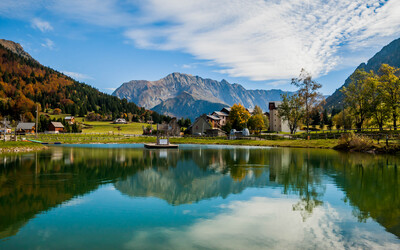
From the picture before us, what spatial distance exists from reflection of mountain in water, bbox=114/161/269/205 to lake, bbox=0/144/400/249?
2.4 inches

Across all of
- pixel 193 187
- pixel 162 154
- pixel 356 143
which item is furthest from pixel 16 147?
pixel 356 143

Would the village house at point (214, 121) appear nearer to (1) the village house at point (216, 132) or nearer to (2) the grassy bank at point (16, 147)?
(1) the village house at point (216, 132)

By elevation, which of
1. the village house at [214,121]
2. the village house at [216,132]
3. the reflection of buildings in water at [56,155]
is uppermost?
the village house at [214,121]

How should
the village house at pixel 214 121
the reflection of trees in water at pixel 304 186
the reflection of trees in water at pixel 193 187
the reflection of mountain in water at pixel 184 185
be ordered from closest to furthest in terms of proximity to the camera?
the reflection of trees in water at pixel 193 187, the reflection of trees in water at pixel 304 186, the reflection of mountain in water at pixel 184 185, the village house at pixel 214 121

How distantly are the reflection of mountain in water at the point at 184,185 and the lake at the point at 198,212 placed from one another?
6cm

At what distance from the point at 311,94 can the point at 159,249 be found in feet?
251

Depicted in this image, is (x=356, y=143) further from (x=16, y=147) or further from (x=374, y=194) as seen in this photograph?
(x=16, y=147)

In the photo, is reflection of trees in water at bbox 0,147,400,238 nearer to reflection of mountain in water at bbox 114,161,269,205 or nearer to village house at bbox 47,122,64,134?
reflection of mountain in water at bbox 114,161,269,205

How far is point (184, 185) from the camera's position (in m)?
18.5

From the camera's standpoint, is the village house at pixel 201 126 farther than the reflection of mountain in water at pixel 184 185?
Yes

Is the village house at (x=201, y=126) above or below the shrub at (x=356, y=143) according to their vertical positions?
above

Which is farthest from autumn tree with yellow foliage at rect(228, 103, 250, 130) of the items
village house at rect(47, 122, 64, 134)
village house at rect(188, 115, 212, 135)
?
village house at rect(47, 122, 64, 134)

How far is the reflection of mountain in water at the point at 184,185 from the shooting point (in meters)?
15.7

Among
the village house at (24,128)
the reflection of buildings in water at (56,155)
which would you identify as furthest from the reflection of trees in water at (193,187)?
the village house at (24,128)
